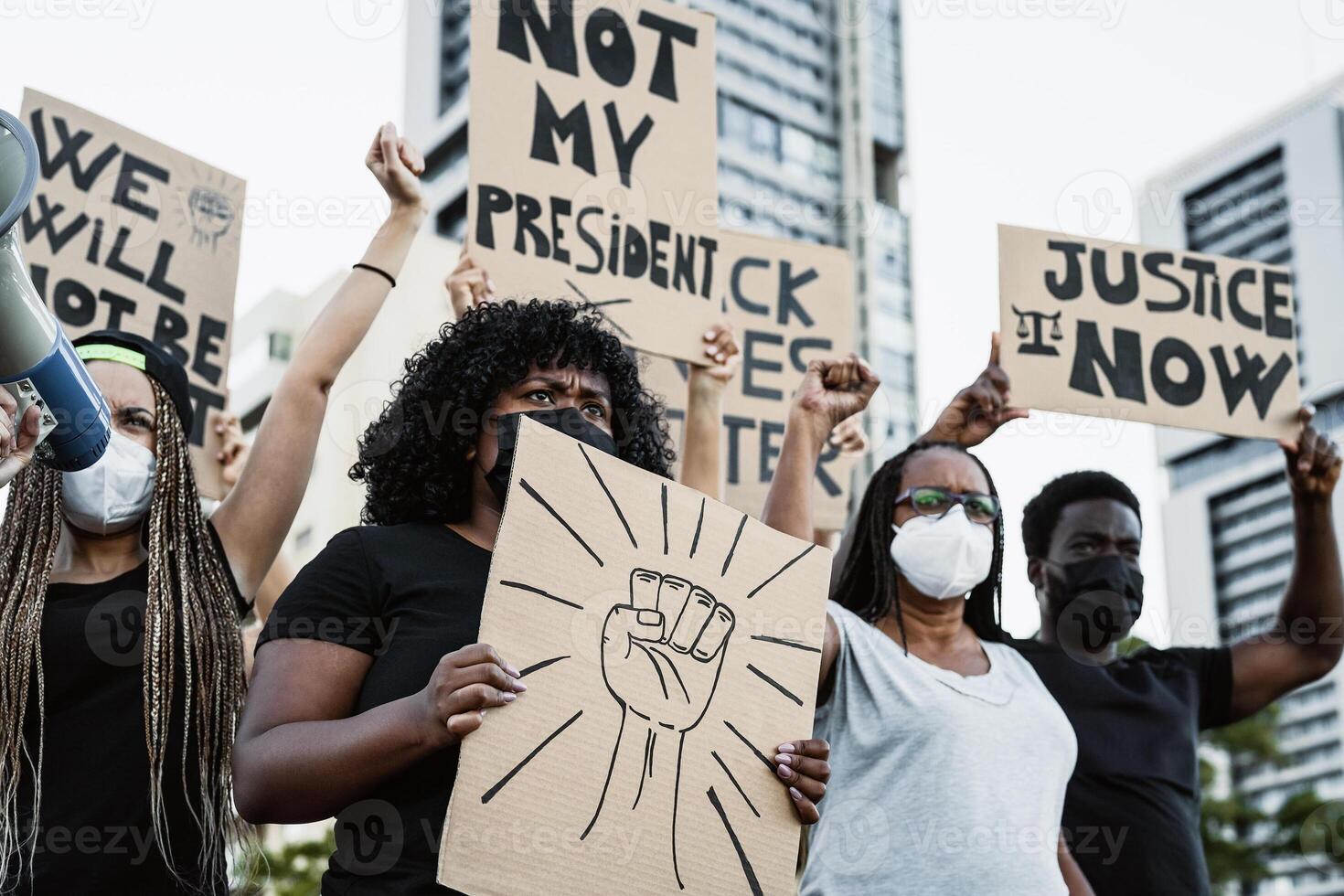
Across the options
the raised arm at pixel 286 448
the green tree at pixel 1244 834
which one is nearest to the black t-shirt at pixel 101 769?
the raised arm at pixel 286 448

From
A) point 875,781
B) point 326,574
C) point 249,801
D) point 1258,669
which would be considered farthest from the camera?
point 1258,669

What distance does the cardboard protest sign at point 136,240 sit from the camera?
13.6 feet

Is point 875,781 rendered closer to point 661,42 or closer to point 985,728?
point 985,728

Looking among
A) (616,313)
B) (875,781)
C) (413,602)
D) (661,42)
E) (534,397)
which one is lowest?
(875,781)

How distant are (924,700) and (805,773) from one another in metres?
0.71

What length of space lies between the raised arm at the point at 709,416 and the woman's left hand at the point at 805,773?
3.76 feet

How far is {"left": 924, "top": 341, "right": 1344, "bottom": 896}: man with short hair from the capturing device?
141 inches

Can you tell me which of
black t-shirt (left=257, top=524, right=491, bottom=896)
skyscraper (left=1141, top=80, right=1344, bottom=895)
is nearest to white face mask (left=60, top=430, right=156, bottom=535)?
black t-shirt (left=257, top=524, right=491, bottom=896)

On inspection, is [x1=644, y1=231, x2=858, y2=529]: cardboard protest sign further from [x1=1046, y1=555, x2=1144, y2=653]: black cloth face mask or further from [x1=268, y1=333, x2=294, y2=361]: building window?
[x1=268, y1=333, x2=294, y2=361]: building window

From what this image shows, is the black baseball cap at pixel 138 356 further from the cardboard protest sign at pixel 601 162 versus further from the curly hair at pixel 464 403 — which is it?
the cardboard protest sign at pixel 601 162

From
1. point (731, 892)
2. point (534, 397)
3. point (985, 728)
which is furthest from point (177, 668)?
point (985, 728)

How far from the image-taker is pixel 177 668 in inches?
114

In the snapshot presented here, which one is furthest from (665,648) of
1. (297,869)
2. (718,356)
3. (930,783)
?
(297,869)

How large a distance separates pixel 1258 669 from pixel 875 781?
1471 mm
